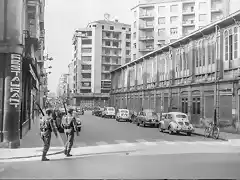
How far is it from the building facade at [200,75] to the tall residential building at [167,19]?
25.8m

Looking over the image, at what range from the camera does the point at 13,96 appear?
1560 centimetres

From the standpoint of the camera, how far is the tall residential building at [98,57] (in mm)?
101625

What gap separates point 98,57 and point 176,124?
79.5 meters

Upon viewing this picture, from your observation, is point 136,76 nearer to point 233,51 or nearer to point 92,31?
point 233,51

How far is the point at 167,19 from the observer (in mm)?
76438

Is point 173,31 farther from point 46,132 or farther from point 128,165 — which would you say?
point 128,165

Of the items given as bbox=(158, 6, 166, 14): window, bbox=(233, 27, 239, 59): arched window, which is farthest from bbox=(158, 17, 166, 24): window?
bbox=(233, 27, 239, 59): arched window

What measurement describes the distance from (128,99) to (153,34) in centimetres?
2420

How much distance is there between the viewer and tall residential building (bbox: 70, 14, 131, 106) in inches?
4001

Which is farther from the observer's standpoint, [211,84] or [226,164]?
[211,84]

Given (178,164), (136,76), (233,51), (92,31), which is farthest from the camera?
(92,31)

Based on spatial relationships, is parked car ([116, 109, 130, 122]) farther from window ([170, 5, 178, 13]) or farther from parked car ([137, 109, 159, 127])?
window ([170, 5, 178, 13])

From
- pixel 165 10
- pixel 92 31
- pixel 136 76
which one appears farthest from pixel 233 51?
pixel 92 31

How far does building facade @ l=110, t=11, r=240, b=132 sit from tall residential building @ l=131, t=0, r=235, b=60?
25791 mm
